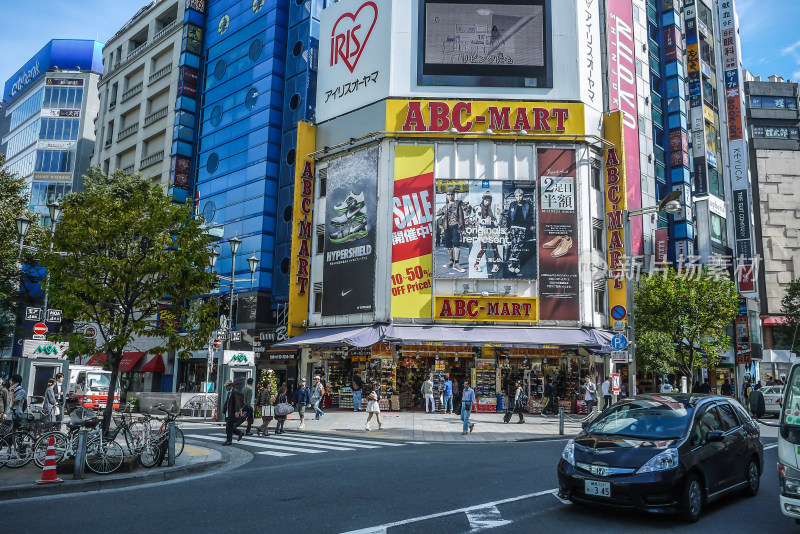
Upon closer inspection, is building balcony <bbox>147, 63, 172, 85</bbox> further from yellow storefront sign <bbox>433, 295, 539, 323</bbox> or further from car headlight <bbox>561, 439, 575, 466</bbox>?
car headlight <bbox>561, 439, 575, 466</bbox>

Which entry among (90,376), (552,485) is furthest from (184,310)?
(90,376)

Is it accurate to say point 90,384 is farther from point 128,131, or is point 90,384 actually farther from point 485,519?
point 128,131

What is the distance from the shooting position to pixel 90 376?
30.6 metres

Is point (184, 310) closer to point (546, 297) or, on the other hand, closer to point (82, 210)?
point (82, 210)

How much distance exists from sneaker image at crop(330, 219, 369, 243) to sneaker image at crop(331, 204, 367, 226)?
183 millimetres

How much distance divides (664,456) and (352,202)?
91.2ft

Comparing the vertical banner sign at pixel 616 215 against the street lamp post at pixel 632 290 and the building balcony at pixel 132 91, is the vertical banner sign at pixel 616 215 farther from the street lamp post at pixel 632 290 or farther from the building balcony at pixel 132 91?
the building balcony at pixel 132 91

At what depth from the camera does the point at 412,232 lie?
105 ft

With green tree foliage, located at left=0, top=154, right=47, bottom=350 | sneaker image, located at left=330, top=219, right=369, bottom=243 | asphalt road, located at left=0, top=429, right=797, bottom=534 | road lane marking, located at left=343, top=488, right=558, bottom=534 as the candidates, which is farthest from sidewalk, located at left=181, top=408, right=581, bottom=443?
green tree foliage, located at left=0, top=154, right=47, bottom=350

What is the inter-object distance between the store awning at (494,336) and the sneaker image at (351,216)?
20.7ft

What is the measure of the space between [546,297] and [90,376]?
885 inches

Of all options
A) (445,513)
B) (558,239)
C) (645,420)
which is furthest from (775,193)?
(445,513)

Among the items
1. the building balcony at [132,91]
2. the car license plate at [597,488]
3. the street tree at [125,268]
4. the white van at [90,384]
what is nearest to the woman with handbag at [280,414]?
the street tree at [125,268]

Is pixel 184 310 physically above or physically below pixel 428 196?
below
